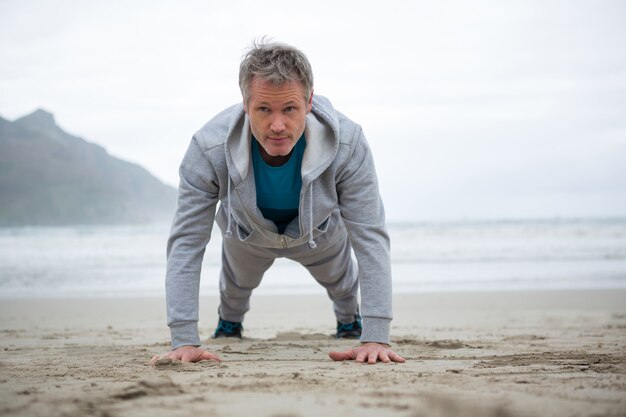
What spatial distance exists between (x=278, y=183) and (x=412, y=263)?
956 cm

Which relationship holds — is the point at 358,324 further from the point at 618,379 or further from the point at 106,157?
the point at 106,157

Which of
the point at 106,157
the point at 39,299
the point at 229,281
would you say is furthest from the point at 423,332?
the point at 106,157

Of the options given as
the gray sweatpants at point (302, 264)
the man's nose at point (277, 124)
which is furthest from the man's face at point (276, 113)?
the gray sweatpants at point (302, 264)

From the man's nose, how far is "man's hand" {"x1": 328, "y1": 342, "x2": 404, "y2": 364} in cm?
114

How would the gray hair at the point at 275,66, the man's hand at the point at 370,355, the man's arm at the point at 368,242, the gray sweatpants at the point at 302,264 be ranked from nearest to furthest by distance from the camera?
the gray hair at the point at 275,66 → the man's hand at the point at 370,355 → the man's arm at the point at 368,242 → the gray sweatpants at the point at 302,264

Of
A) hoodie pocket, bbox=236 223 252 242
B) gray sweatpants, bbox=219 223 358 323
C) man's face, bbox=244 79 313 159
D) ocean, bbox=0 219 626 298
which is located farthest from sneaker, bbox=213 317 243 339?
ocean, bbox=0 219 626 298

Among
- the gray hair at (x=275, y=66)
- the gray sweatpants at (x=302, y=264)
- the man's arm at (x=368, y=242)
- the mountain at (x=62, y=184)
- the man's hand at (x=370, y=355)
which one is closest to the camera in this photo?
the gray hair at (x=275, y=66)

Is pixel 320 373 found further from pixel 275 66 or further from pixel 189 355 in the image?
pixel 275 66

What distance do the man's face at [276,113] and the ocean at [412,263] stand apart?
5840mm

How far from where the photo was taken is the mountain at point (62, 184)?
29.8m

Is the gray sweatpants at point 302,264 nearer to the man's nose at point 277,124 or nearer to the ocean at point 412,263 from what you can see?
the man's nose at point 277,124

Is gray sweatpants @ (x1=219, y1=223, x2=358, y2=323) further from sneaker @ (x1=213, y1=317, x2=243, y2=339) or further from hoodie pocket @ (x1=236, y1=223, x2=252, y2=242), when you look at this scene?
hoodie pocket @ (x1=236, y1=223, x2=252, y2=242)

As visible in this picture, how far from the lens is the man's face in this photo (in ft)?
9.11

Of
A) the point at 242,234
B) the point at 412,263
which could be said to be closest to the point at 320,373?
the point at 242,234
